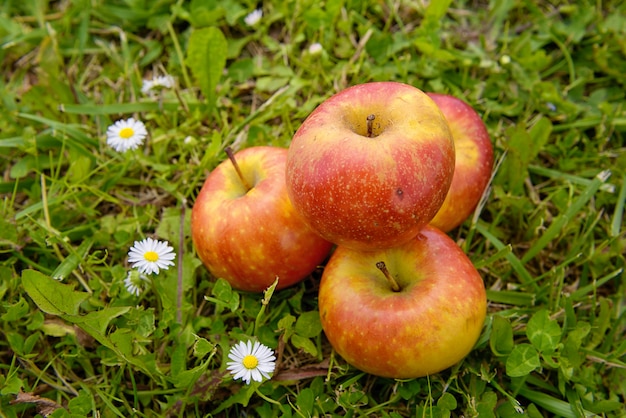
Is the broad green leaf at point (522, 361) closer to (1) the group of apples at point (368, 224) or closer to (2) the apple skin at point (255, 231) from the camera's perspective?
(1) the group of apples at point (368, 224)

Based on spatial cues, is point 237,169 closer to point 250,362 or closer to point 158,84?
point 250,362

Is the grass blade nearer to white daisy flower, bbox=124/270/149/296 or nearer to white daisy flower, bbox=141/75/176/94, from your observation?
white daisy flower, bbox=124/270/149/296

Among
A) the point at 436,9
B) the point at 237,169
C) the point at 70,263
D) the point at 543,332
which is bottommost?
the point at 70,263

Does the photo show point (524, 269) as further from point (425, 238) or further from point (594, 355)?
point (425, 238)

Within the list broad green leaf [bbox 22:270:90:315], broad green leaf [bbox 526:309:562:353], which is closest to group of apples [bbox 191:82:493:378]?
broad green leaf [bbox 526:309:562:353]

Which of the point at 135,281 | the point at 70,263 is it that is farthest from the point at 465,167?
the point at 70,263

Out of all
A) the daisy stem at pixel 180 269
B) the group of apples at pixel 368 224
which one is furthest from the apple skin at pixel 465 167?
the daisy stem at pixel 180 269
